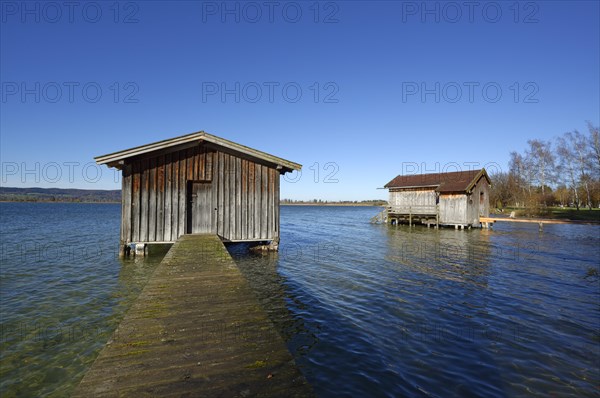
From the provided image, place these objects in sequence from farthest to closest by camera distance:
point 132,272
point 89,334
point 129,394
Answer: point 132,272
point 89,334
point 129,394

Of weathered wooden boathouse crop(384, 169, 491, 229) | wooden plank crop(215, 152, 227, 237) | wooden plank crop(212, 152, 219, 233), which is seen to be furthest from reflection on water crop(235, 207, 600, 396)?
weathered wooden boathouse crop(384, 169, 491, 229)

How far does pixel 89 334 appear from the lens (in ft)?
21.1

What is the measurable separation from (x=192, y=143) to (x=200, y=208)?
9.76 feet

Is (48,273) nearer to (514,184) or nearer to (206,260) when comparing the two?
(206,260)

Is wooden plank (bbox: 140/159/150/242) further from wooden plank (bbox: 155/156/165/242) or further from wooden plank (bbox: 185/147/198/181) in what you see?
wooden plank (bbox: 185/147/198/181)

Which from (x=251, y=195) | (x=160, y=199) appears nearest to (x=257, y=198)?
(x=251, y=195)

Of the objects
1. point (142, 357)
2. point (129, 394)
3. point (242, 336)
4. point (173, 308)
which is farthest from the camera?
point (173, 308)

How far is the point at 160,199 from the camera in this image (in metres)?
13.4

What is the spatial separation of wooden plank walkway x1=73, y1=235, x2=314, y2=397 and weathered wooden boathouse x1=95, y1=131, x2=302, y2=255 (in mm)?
8611

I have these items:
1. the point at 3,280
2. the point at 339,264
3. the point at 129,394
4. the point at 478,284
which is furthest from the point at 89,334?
the point at 478,284

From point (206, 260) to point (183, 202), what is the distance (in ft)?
21.1

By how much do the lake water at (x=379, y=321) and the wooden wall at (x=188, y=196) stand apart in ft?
4.86

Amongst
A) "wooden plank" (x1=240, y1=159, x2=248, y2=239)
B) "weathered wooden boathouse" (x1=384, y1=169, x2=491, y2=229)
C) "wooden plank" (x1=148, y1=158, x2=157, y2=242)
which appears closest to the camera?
"wooden plank" (x1=148, y1=158, x2=157, y2=242)

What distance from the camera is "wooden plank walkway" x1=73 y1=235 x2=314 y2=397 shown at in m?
2.62
